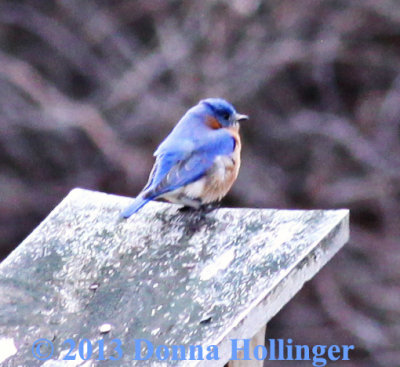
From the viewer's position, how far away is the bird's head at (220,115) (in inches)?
162

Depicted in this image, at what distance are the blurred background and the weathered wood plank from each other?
10.5ft

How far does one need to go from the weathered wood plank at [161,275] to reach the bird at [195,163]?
14.0 inches

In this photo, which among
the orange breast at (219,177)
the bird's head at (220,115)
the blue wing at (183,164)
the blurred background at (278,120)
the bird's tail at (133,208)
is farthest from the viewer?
the blurred background at (278,120)

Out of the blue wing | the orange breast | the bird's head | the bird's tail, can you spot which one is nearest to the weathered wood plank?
the bird's tail

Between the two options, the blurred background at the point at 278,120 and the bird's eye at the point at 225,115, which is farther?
the blurred background at the point at 278,120

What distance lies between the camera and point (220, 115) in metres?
4.19

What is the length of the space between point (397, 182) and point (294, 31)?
1.08 meters

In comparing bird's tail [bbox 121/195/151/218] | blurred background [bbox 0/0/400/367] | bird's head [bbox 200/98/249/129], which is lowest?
bird's tail [bbox 121/195/151/218]

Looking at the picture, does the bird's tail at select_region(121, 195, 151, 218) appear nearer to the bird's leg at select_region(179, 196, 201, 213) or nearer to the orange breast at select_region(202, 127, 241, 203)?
the bird's leg at select_region(179, 196, 201, 213)

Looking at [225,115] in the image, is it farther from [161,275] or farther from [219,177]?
[161,275]

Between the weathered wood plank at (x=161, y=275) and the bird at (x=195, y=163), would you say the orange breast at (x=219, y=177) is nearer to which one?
the bird at (x=195, y=163)

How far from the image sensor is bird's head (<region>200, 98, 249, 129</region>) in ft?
13.5

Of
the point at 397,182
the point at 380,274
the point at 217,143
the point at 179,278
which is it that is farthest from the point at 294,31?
the point at 179,278

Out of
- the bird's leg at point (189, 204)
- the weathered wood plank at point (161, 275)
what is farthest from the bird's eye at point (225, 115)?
the weathered wood plank at point (161, 275)
